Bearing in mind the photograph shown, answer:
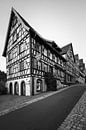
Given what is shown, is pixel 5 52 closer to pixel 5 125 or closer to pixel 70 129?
pixel 5 125

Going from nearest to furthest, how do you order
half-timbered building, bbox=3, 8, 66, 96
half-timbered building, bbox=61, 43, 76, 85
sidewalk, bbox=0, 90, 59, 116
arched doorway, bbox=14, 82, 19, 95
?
sidewalk, bbox=0, 90, 59, 116
half-timbered building, bbox=3, 8, 66, 96
arched doorway, bbox=14, 82, 19, 95
half-timbered building, bbox=61, 43, 76, 85

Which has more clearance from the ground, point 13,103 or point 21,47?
point 21,47

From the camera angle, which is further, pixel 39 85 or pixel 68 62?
pixel 68 62

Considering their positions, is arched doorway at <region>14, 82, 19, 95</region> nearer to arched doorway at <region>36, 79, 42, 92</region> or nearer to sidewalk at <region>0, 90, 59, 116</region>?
arched doorway at <region>36, 79, 42, 92</region>

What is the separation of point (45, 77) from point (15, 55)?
6.93 meters

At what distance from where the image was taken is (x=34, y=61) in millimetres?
12438

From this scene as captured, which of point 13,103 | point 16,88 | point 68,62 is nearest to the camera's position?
point 13,103

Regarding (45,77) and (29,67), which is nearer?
(29,67)

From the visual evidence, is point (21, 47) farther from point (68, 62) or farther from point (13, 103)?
point (68, 62)

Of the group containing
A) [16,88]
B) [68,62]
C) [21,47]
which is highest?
[21,47]

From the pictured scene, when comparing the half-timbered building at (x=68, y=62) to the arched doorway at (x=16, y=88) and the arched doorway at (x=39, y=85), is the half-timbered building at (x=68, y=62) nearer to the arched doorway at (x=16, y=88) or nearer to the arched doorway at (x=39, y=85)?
the arched doorway at (x=39, y=85)

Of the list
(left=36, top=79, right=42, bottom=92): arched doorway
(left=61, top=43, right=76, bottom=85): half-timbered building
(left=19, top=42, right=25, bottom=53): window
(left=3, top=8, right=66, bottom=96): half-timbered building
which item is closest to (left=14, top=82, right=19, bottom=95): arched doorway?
(left=3, top=8, right=66, bottom=96): half-timbered building

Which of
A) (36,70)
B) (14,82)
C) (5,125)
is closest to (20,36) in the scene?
(36,70)

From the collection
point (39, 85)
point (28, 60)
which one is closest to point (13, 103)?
point (39, 85)
